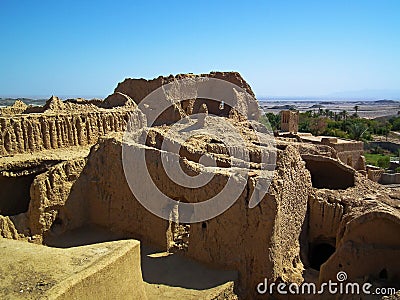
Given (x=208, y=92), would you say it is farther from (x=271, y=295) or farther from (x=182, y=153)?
(x=271, y=295)

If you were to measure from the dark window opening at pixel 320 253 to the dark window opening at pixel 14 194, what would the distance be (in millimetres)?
8114

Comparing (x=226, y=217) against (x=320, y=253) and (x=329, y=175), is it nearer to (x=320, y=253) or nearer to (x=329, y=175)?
(x=320, y=253)

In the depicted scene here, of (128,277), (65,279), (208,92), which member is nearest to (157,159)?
(128,277)

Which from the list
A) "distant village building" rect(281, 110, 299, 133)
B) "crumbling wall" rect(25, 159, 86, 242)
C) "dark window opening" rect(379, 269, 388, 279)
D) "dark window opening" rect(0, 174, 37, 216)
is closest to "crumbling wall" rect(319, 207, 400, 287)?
"dark window opening" rect(379, 269, 388, 279)

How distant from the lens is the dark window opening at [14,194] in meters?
11.5

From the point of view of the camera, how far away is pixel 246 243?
27.3 ft
